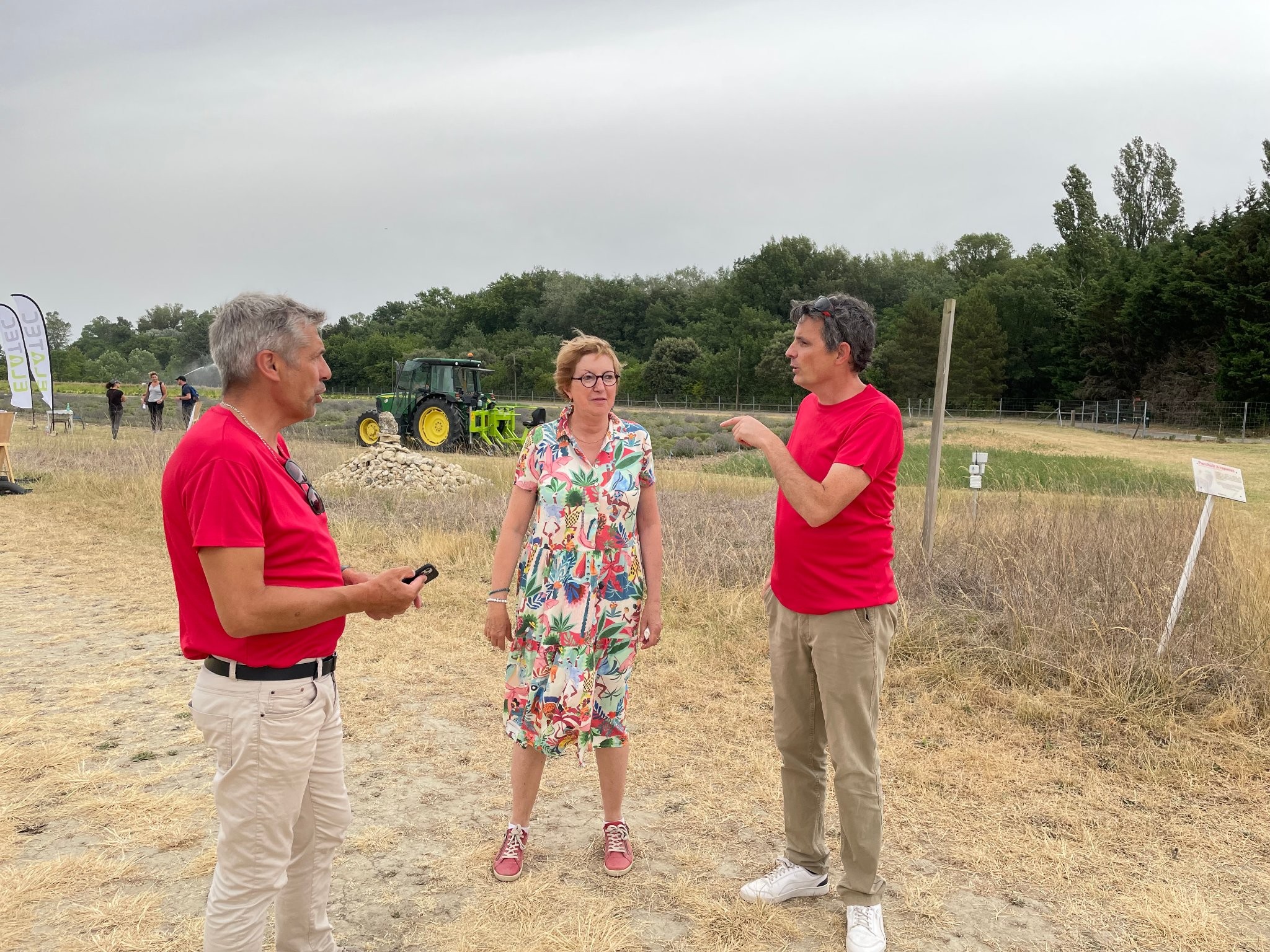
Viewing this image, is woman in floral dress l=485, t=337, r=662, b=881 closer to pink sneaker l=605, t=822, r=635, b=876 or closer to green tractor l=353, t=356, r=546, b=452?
pink sneaker l=605, t=822, r=635, b=876

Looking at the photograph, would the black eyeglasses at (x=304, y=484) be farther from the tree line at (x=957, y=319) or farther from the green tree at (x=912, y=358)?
the green tree at (x=912, y=358)

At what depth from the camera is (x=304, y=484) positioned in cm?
194

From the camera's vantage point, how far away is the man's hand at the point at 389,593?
182 cm

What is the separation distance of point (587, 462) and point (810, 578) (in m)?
0.80


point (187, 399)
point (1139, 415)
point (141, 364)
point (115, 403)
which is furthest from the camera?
point (141, 364)

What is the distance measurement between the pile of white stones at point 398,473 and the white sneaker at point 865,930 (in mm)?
10522

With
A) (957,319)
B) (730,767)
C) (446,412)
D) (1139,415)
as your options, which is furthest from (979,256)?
(730,767)

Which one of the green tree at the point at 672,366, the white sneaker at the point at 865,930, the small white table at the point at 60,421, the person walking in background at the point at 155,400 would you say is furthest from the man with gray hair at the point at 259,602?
the green tree at the point at 672,366

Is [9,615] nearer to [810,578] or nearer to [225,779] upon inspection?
[225,779]

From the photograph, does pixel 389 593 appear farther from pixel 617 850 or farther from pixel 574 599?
pixel 617 850

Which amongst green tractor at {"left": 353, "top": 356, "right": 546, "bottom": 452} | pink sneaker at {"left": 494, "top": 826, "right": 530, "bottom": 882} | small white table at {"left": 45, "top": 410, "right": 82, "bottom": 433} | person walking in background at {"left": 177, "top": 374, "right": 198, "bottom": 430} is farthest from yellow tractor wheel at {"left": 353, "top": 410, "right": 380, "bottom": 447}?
pink sneaker at {"left": 494, "top": 826, "right": 530, "bottom": 882}

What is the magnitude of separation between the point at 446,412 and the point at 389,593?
1847 centimetres

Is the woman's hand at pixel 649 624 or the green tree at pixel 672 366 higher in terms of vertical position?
the green tree at pixel 672 366

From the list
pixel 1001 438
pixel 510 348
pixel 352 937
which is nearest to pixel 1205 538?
pixel 352 937
